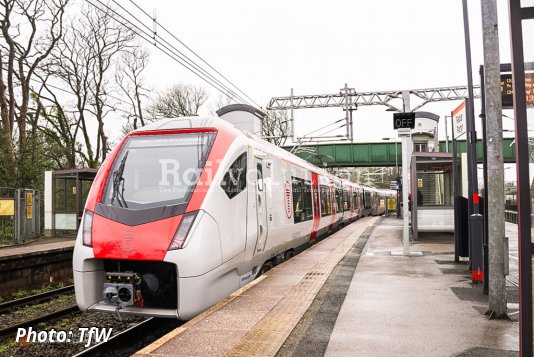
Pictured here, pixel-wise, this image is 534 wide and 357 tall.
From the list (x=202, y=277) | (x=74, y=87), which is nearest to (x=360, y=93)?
(x=74, y=87)

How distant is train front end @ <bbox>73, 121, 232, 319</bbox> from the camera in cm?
585

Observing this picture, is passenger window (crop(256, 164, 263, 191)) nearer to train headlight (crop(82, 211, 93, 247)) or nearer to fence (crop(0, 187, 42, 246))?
train headlight (crop(82, 211, 93, 247))

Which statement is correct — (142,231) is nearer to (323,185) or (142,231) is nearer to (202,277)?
(202,277)

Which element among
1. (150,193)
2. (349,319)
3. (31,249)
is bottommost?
(349,319)

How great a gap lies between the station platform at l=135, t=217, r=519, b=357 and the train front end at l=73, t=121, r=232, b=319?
709 mm

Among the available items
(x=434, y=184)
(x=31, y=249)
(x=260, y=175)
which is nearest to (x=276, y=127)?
(x=434, y=184)

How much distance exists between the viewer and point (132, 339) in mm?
6910

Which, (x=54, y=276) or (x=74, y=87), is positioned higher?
(x=74, y=87)

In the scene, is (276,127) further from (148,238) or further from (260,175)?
(148,238)

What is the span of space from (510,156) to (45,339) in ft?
136

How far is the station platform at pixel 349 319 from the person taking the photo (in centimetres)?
460

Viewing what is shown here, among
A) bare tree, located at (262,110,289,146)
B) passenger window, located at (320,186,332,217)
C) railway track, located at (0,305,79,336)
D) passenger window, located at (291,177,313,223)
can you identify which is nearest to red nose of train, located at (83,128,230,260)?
railway track, located at (0,305,79,336)

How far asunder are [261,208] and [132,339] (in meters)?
2.87

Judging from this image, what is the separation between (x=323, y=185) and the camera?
1666 centimetres
